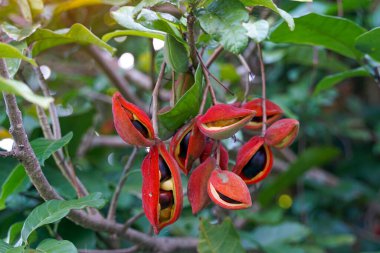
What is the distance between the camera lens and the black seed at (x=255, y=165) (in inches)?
28.7

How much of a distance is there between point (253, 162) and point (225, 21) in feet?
0.59

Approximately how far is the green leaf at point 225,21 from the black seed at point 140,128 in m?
0.13

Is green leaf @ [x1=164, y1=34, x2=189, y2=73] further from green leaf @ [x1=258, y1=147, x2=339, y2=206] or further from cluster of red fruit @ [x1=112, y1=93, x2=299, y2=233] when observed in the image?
green leaf @ [x1=258, y1=147, x2=339, y2=206]

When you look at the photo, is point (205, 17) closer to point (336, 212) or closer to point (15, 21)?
point (15, 21)

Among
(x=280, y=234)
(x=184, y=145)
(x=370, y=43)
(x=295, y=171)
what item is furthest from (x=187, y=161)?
(x=295, y=171)

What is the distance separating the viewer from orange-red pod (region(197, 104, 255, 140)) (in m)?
0.65

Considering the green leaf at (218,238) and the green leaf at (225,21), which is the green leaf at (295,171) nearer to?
the green leaf at (218,238)

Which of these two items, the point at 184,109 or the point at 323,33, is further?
the point at 323,33

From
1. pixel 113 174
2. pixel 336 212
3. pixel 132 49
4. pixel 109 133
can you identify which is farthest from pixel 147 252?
pixel 336 212

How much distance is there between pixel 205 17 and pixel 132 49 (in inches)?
40.3

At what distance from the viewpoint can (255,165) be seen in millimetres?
732

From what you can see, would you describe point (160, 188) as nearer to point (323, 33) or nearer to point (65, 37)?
point (65, 37)

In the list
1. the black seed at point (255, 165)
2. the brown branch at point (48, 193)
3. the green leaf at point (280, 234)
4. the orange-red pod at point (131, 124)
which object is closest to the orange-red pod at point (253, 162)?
the black seed at point (255, 165)

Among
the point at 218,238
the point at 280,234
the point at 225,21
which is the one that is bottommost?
the point at 280,234
